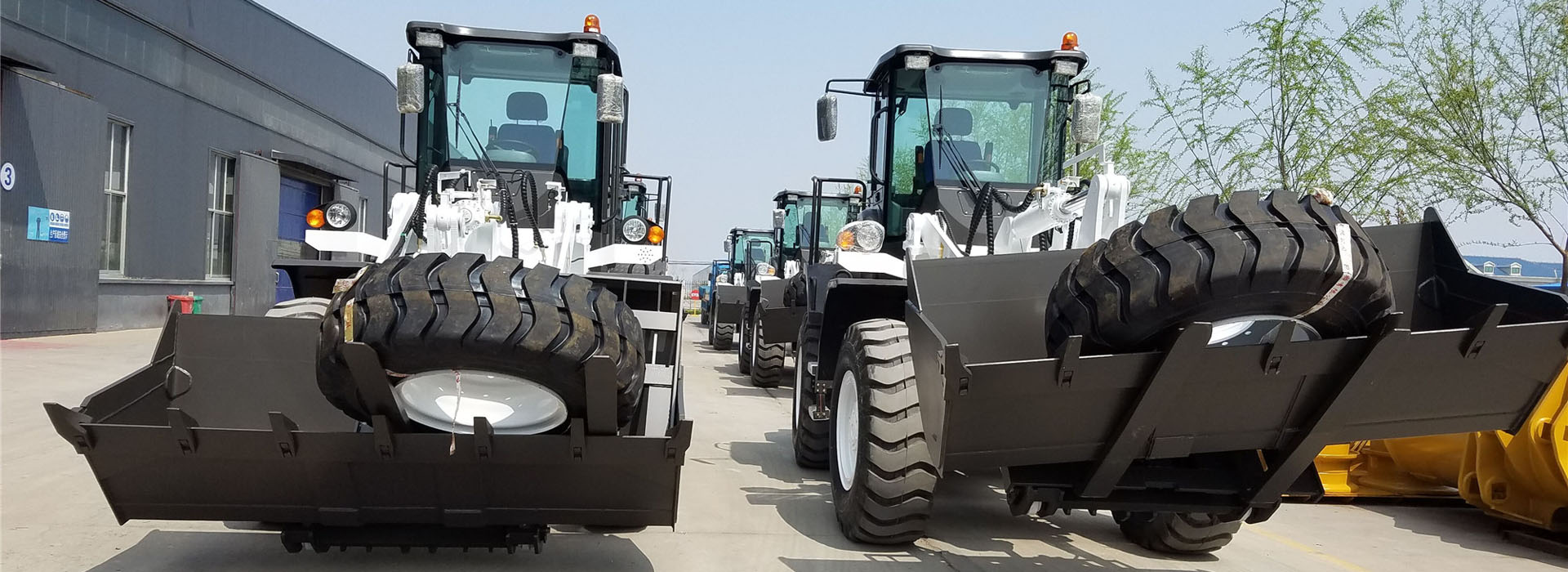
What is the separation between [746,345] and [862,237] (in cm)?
959

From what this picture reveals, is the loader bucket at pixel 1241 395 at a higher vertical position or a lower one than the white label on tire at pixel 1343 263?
lower

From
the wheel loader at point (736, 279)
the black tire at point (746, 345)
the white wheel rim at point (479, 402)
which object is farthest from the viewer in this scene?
the wheel loader at point (736, 279)

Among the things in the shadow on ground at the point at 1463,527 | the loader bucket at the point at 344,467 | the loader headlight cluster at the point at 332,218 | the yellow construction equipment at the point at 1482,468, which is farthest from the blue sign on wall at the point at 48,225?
the shadow on ground at the point at 1463,527

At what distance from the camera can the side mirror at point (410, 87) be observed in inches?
273

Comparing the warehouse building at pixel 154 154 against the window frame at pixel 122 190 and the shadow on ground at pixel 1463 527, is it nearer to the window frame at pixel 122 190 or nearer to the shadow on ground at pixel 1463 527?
the window frame at pixel 122 190

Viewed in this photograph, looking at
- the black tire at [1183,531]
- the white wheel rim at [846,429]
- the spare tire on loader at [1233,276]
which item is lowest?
the black tire at [1183,531]

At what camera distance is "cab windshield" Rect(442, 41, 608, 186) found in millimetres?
7660

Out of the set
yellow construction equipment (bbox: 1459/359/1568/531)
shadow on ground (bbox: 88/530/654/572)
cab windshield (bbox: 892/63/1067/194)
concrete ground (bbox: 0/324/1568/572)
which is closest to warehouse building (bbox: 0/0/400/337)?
concrete ground (bbox: 0/324/1568/572)

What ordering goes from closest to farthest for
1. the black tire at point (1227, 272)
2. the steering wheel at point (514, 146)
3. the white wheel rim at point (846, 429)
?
the black tire at point (1227, 272) → the white wheel rim at point (846, 429) → the steering wheel at point (514, 146)

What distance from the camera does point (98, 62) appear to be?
56.3 ft

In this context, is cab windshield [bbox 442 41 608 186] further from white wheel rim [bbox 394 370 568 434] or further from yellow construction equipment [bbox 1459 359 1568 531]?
yellow construction equipment [bbox 1459 359 1568 531]

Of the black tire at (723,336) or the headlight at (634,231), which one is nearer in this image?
the headlight at (634,231)

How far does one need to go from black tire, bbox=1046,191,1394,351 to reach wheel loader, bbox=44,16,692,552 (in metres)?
1.51

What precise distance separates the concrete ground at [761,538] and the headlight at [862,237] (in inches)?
59.1
